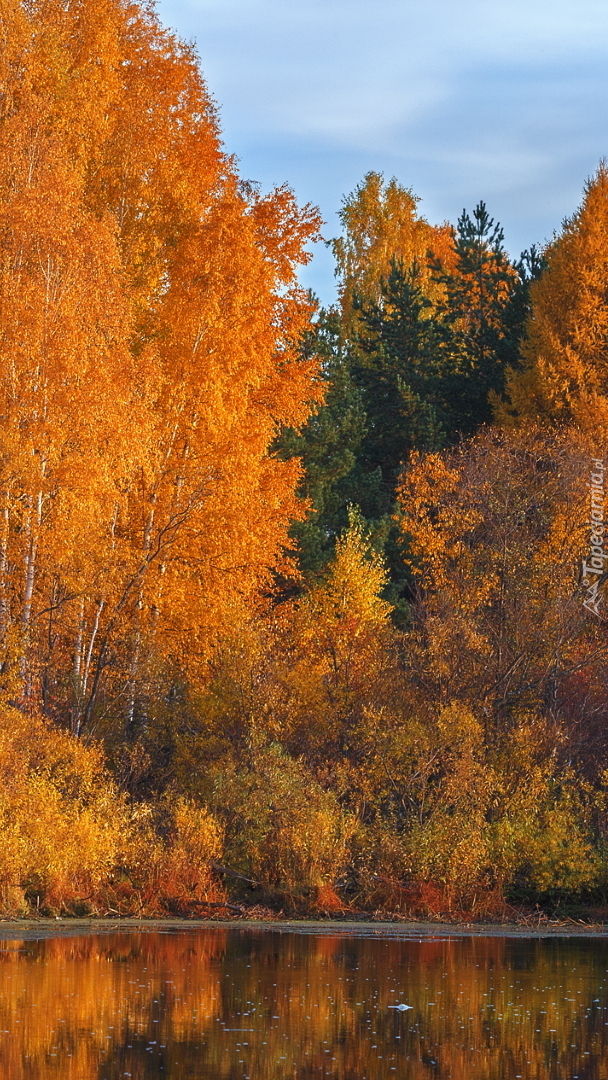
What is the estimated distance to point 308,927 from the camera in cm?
1897

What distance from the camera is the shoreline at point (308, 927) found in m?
17.6

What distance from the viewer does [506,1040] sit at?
10805mm

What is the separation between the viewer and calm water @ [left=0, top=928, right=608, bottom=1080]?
9.78 metres

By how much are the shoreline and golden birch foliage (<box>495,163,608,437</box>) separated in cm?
1649

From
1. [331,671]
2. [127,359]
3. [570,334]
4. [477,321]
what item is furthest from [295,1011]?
[477,321]

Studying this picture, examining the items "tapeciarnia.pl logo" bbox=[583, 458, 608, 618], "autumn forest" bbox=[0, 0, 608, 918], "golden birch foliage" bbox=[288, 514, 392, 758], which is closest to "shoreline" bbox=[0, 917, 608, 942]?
"autumn forest" bbox=[0, 0, 608, 918]

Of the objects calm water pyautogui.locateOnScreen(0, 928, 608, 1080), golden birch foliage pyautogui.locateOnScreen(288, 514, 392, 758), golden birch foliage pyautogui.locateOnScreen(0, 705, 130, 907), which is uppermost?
golden birch foliage pyautogui.locateOnScreen(288, 514, 392, 758)

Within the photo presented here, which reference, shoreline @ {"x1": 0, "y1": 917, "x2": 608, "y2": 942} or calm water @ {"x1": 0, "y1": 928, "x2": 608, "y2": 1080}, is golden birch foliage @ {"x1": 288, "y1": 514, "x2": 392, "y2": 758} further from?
calm water @ {"x1": 0, "y1": 928, "x2": 608, "y2": 1080}

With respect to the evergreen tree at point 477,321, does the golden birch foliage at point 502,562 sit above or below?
below

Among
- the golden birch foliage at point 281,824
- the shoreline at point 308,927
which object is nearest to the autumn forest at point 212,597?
the golden birch foliage at point 281,824

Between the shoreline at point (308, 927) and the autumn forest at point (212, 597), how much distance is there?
65 centimetres

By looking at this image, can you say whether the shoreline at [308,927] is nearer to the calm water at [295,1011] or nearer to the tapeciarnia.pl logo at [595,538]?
the calm water at [295,1011]

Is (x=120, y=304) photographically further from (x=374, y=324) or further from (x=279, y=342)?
(x=374, y=324)

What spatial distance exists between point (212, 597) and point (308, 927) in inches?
309
